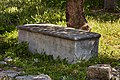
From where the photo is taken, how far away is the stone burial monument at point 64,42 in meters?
7.33

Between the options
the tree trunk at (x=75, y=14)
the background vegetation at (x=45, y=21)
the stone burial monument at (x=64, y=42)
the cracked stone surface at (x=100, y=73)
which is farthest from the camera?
the tree trunk at (x=75, y=14)

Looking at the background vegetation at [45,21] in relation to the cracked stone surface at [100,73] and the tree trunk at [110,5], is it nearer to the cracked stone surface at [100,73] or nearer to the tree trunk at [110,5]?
the cracked stone surface at [100,73]

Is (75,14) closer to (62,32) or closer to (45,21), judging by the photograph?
(62,32)

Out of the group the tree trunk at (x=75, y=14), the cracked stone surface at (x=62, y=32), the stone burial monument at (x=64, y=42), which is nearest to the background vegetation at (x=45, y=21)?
the stone burial monument at (x=64, y=42)

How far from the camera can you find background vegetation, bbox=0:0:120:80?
6.61 metres

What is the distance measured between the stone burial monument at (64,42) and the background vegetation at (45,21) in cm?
16

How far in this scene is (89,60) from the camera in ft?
24.8

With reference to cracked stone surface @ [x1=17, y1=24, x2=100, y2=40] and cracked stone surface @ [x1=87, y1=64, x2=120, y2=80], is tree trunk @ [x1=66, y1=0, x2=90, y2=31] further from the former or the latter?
cracked stone surface @ [x1=87, y1=64, x2=120, y2=80]

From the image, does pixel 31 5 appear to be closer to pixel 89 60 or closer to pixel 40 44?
pixel 40 44

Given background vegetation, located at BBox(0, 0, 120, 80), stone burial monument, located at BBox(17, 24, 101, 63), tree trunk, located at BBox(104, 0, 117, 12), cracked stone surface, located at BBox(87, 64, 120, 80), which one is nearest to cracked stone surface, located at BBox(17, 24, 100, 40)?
stone burial monument, located at BBox(17, 24, 101, 63)

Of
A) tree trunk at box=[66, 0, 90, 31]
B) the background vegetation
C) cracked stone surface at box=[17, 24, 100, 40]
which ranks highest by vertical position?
tree trunk at box=[66, 0, 90, 31]

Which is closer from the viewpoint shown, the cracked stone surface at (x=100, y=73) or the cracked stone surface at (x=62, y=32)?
the cracked stone surface at (x=100, y=73)

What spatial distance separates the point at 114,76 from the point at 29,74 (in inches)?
58.1

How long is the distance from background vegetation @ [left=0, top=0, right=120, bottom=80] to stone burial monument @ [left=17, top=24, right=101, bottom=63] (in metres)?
0.16
